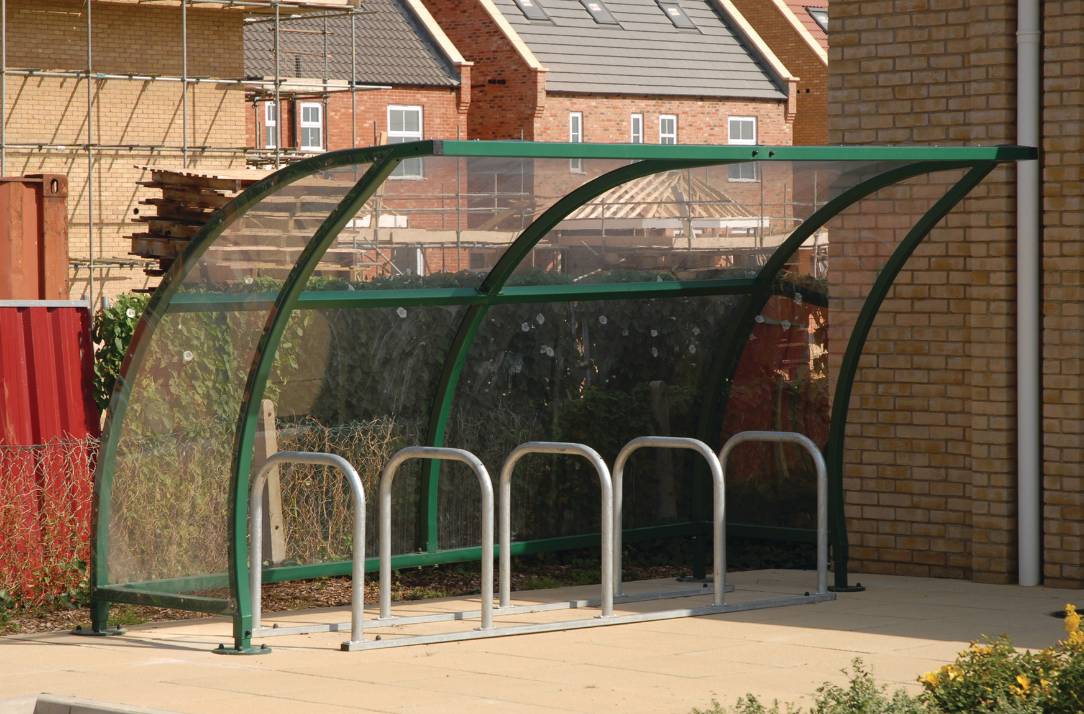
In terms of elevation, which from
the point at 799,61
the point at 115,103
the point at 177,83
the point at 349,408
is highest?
the point at 799,61

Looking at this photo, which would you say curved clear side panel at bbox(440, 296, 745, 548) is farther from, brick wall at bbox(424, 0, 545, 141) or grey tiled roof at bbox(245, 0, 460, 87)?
brick wall at bbox(424, 0, 545, 141)

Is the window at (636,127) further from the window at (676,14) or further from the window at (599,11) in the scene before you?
the window at (676,14)

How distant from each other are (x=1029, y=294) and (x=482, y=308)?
297 centimetres

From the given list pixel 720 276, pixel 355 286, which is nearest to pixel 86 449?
pixel 355 286

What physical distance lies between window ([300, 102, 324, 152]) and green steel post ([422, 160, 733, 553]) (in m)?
27.7

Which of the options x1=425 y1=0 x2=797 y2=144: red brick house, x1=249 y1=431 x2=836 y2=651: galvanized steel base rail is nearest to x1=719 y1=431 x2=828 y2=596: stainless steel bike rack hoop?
x1=249 y1=431 x2=836 y2=651: galvanized steel base rail

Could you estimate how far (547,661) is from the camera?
304 inches

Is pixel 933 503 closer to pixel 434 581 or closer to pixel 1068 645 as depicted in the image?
pixel 434 581

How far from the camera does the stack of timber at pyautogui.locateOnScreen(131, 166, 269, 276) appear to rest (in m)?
19.6

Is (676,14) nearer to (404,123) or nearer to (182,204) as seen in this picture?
(404,123)

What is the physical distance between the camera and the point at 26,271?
12391 mm

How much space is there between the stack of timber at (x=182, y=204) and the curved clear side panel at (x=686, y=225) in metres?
10.2

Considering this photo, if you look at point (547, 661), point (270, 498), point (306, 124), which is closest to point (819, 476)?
point (547, 661)

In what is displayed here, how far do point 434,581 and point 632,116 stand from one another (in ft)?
104
